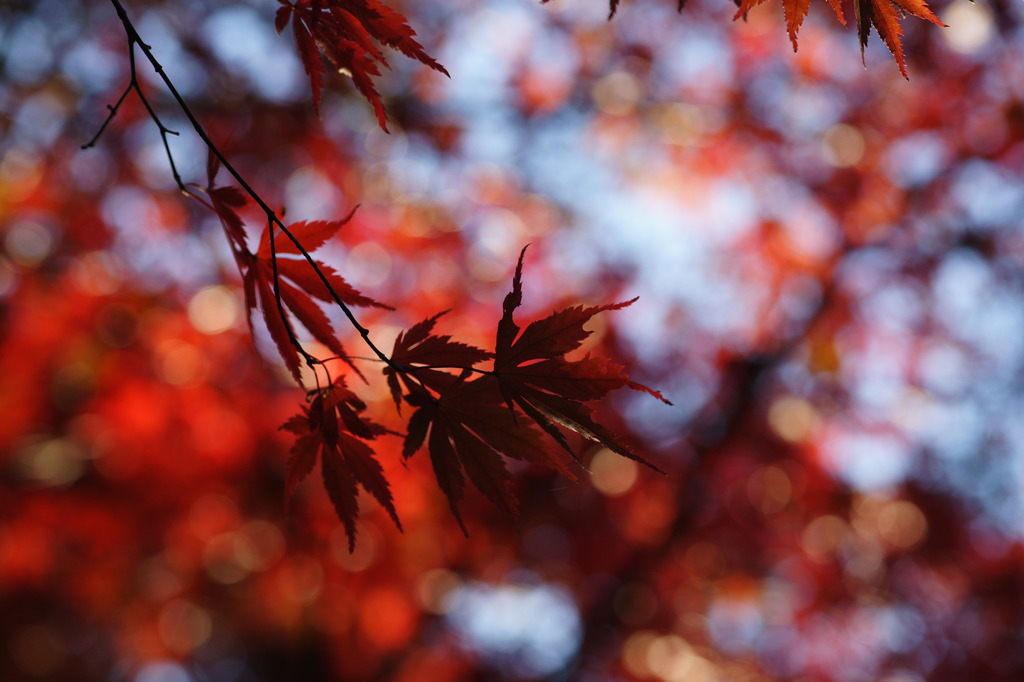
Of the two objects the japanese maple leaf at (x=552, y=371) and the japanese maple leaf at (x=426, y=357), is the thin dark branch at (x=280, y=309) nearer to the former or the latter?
the japanese maple leaf at (x=426, y=357)

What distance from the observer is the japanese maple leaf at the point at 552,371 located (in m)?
0.87

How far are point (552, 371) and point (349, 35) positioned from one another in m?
0.58

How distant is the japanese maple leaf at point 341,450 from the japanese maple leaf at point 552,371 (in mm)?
231

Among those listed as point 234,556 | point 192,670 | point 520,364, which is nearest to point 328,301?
point 520,364

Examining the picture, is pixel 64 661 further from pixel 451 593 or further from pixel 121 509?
pixel 451 593

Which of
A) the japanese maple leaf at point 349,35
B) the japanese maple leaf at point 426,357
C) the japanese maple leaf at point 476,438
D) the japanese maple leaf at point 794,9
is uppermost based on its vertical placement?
the japanese maple leaf at point 794,9

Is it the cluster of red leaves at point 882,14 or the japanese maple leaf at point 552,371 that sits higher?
the cluster of red leaves at point 882,14

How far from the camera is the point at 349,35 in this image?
106 cm

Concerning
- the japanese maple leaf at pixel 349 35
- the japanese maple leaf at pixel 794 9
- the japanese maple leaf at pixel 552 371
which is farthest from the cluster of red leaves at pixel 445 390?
the japanese maple leaf at pixel 794 9

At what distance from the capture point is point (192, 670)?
20.1ft

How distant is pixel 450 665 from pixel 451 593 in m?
0.54

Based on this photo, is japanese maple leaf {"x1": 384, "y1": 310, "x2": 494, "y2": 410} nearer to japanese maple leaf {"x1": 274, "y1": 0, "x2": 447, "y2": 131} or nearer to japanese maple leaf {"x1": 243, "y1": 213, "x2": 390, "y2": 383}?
japanese maple leaf {"x1": 243, "y1": 213, "x2": 390, "y2": 383}

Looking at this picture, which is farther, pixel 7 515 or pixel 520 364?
pixel 7 515

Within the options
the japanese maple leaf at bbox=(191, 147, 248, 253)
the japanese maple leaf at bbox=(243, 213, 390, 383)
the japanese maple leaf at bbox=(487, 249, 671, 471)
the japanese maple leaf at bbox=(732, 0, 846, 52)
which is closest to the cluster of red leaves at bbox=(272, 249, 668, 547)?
the japanese maple leaf at bbox=(487, 249, 671, 471)
